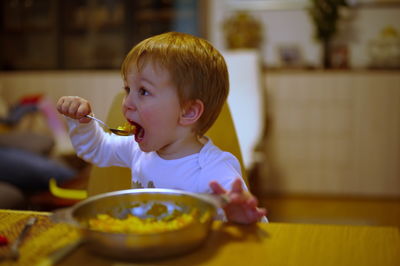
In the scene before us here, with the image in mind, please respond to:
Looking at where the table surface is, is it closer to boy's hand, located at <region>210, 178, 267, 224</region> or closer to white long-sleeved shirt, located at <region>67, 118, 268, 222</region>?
boy's hand, located at <region>210, 178, 267, 224</region>

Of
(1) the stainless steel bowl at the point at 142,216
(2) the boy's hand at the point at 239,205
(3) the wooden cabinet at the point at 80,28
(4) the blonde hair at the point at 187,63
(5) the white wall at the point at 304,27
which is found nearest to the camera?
(1) the stainless steel bowl at the point at 142,216

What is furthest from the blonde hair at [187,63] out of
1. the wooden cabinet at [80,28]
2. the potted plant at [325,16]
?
the wooden cabinet at [80,28]

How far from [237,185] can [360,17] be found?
3.08 m

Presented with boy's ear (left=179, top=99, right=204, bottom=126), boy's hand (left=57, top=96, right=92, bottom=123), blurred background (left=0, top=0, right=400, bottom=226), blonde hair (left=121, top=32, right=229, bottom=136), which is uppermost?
blonde hair (left=121, top=32, right=229, bottom=136)

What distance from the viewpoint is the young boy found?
91 cm

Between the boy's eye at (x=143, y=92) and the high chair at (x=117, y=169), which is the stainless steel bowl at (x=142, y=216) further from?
the high chair at (x=117, y=169)

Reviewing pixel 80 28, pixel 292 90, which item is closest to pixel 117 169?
pixel 292 90

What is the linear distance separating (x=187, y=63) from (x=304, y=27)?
9.01ft

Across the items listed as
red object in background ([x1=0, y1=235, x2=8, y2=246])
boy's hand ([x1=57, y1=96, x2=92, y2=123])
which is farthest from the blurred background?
red object in background ([x1=0, y1=235, x2=8, y2=246])

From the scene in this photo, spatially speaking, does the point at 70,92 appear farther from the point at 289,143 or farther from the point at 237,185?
the point at 237,185

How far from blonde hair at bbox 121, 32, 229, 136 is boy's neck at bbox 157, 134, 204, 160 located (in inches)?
3.4

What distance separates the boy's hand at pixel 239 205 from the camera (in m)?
0.69

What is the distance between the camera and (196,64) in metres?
0.92

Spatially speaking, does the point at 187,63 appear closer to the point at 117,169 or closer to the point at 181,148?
the point at 181,148
